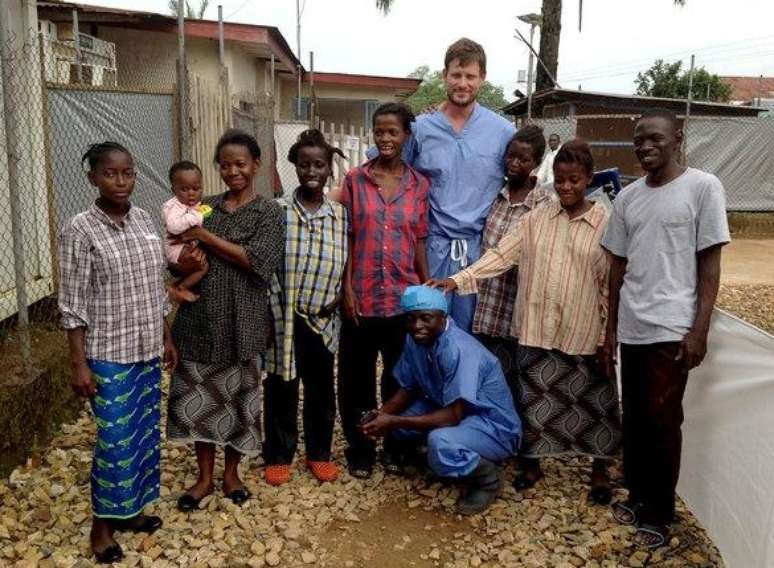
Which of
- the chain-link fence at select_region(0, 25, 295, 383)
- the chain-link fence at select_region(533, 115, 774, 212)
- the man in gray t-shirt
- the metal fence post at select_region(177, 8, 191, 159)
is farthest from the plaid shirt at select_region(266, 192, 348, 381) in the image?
the chain-link fence at select_region(533, 115, 774, 212)

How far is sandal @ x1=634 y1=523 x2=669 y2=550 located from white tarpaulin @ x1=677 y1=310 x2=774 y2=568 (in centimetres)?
17

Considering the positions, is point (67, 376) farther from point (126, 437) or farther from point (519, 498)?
point (519, 498)

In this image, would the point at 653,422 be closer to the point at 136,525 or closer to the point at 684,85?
the point at 136,525

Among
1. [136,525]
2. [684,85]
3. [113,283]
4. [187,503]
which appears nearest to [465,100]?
[113,283]

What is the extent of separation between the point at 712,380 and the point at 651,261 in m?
0.62

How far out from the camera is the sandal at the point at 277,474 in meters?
3.38

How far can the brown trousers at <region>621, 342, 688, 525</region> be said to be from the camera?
107 inches

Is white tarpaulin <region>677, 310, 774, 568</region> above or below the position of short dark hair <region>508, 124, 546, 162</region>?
below

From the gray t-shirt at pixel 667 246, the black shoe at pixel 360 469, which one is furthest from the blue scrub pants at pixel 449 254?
the black shoe at pixel 360 469

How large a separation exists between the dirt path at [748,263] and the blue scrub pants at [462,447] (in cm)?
677

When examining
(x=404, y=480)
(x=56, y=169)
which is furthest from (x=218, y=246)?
(x=56, y=169)

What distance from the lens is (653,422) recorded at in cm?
281

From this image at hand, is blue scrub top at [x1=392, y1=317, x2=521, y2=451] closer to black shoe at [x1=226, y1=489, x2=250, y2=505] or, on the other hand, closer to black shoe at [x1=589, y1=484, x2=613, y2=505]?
black shoe at [x1=589, y1=484, x2=613, y2=505]

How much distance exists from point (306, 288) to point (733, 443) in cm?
188
